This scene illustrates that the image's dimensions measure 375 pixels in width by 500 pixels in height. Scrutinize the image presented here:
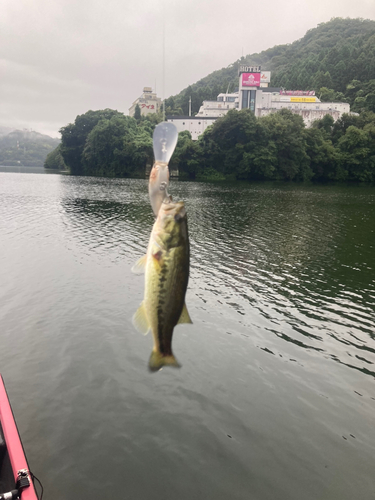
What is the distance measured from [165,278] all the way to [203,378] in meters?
9.79

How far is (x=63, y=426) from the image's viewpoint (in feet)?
31.3

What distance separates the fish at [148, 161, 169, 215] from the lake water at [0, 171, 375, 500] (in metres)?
7.80

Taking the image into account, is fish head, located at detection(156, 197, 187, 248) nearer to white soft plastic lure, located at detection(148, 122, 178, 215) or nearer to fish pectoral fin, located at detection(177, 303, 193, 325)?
white soft plastic lure, located at detection(148, 122, 178, 215)

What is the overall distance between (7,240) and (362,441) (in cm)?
2596

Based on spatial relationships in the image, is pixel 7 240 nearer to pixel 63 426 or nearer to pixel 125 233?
pixel 125 233

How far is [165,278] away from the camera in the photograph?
2.68 meters

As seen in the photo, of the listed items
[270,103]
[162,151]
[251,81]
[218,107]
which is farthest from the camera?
[218,107]

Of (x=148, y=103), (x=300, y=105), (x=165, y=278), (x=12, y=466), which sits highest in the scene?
(x=148, y=103)

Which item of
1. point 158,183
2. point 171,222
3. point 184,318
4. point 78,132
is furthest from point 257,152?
point 158,183

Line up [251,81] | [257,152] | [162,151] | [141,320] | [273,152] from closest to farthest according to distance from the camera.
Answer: [162,151] < [141,320] < [257,152] < [273,152] < [251,81]

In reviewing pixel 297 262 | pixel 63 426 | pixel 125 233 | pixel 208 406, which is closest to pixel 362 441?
pixel 208 406

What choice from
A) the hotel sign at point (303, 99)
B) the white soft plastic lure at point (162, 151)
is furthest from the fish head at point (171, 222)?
the hotel sign at point (303, 99)

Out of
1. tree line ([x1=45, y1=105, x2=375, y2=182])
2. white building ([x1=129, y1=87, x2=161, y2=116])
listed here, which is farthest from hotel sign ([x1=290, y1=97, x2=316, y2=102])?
white building ([x1=129, y1=87, x2=161, y2=116])

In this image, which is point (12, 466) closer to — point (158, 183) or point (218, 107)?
point (158, 183)
